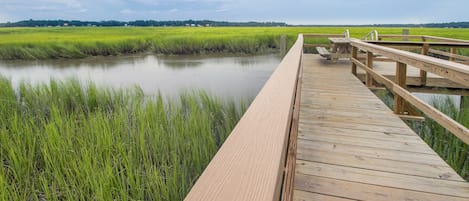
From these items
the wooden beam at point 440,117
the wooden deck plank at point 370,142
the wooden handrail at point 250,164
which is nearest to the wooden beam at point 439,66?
the wooden beam at point 440,117

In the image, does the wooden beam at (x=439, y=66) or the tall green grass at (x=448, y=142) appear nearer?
the wooden beam at (x=439, y=66)

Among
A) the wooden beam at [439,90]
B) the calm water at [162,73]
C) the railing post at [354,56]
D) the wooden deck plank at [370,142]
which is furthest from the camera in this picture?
the calm water at [162,73]

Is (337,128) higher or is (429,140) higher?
(337,128)

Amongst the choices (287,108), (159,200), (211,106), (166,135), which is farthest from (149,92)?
(287,108)

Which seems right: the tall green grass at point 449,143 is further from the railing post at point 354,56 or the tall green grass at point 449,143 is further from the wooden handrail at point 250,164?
the wooden handrail at point 250,164

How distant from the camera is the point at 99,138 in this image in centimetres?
304

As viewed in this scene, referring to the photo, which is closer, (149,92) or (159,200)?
(159,200)

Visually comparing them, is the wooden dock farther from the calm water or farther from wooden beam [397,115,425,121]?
the calm water

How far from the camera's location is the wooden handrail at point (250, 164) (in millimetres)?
527

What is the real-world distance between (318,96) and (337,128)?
136 centimetres

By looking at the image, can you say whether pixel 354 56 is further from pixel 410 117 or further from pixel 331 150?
pixel 331 150

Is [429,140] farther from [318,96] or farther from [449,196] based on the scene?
[449,196]

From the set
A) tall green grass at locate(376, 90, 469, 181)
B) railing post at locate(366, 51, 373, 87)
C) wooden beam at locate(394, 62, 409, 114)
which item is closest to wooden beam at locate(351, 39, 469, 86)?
wooden beam at locate(394, 62, 409, 114)

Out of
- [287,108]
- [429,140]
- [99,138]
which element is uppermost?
[287,108]
